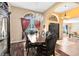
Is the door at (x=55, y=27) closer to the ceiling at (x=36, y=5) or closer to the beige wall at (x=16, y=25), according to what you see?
the ceiling at (x=36, y=5)

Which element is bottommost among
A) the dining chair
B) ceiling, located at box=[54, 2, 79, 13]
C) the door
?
the dining chair

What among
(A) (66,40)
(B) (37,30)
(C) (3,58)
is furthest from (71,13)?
(C) (3,58)

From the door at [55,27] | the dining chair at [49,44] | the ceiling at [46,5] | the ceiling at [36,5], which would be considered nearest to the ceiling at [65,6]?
the ceiling at [46,5]

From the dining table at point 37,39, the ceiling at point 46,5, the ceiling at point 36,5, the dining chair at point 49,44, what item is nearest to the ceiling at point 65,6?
the ceiling at point 46,5

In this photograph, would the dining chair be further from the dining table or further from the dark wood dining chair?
the dark wood dining chair

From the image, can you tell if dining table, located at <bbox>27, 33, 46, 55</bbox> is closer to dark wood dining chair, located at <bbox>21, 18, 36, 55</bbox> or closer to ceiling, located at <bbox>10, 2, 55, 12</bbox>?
dark wood dining chair, located at <bbox>21, 18, 36, 55</bbox>

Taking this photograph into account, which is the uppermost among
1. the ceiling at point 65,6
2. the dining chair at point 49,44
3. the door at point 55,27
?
the ceiling at point 65,6

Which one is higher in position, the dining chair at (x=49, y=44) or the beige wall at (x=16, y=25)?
the beige wall at (x=16, y=25)

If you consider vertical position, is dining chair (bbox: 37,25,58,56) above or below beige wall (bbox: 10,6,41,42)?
below

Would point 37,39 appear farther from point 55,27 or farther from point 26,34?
point 55,27

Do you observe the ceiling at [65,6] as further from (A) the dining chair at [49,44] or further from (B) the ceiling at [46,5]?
(A) the dining chair at [49,44]

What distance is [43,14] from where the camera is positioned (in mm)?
2172

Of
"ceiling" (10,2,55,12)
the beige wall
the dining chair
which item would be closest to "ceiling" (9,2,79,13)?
"ceiling" (10,2,55,12)

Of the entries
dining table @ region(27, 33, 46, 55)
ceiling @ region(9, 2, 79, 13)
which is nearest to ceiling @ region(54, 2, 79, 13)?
ceiling @ region(9, 2, 79, 13)
